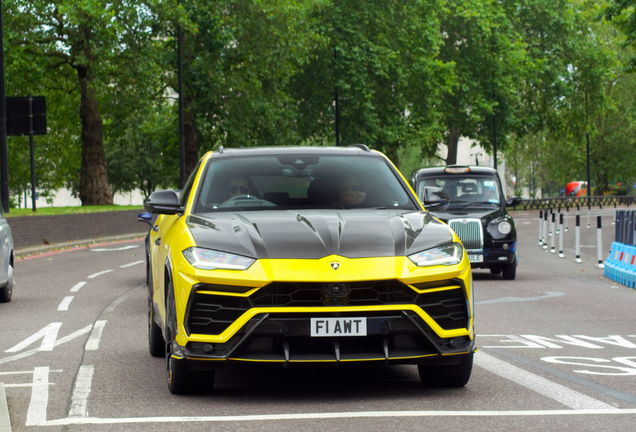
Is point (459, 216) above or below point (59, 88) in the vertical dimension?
below

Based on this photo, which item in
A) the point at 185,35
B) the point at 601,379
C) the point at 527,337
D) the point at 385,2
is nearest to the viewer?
the point at 601,379

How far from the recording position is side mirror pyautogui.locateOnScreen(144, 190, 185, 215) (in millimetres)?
6711

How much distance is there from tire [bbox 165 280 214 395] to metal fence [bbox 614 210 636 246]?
11883 millimetres

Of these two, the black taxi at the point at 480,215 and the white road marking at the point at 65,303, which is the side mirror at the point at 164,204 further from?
the black taxi at the point at 480,215

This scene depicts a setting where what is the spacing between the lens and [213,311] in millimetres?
5523

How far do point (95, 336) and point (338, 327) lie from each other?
14.3 feet

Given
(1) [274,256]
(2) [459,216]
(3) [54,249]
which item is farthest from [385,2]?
(1) [274,256]

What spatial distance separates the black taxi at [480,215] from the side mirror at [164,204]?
8598mm

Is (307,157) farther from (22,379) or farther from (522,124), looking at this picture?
(522,124)

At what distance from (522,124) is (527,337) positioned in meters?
53.5

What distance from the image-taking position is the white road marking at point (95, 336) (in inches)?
331

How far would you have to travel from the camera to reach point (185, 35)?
133 feet

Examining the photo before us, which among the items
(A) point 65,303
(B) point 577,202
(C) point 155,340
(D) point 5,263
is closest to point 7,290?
(D) point 5,263

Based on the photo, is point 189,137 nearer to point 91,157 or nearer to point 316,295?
point 91,157
